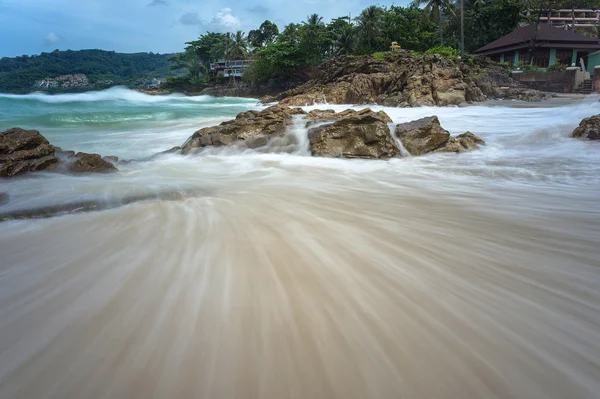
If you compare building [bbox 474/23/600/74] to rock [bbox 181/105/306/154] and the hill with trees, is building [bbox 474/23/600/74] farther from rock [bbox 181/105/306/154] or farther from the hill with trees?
rock [bbox 181/105/306/154]

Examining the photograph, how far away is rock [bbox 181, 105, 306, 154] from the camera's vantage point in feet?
26.6

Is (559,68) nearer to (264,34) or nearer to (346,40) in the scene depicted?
(346,40)

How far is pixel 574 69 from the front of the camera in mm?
24953

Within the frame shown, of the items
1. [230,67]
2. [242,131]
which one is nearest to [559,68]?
[242,131]

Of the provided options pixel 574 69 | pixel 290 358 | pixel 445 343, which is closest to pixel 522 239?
pixel 445 343

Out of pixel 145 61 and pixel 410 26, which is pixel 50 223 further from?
pixel 145 61

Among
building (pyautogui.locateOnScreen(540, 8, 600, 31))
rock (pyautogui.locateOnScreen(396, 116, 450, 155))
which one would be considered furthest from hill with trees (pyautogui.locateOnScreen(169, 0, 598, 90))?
rock (pyautogui.locateOnScreen(396, 116, 450, 155))

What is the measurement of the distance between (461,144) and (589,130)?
2721mm

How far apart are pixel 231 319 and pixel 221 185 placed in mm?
3442

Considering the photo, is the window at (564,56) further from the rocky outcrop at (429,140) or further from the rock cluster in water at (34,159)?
the rock cluster in water at (34,159)

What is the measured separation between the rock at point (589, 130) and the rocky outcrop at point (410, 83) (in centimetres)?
1218

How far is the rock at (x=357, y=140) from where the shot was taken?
22.3 ft

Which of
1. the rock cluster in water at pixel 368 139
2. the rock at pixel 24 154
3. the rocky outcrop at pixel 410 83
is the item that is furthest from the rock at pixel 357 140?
the rocky outcrop at pixel 410 83

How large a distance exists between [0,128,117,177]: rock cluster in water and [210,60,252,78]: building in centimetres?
5602
